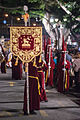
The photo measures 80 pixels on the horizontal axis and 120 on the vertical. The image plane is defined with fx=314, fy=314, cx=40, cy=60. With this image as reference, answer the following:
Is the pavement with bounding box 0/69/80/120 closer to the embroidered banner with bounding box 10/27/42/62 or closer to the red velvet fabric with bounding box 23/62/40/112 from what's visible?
the red velvet fabric with bounding box 23/62/40/112

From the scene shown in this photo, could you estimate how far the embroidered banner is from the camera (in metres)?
9.66

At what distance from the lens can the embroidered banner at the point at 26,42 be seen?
9.66 meters

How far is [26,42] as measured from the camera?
9.70 meters

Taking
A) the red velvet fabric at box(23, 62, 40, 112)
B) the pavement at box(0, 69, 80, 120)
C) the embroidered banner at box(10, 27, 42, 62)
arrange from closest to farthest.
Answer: the pavement at box(0, 69, 80, 120) → the embroidered banner at box(10, 27, 42, 62) → the red velvet fabric at box(23, 62, 40, 112)

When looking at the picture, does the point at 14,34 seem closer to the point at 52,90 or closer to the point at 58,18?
the point at 52,90

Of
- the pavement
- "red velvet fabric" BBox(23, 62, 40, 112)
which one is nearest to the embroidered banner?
"red velvet fabric" BBox(23, 62, 40, 112)

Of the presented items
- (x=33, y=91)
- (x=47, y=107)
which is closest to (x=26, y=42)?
(x=33, y=91)

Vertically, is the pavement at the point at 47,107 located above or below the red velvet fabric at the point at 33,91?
below

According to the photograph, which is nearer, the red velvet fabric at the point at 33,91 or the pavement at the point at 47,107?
the pavement at the point at 47,107

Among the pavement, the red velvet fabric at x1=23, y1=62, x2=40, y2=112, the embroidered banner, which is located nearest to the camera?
the pavement

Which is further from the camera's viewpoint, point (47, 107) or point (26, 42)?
point (47, 107)

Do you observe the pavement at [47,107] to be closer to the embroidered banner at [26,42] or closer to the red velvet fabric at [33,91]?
the red velvet fabric at [33,91]

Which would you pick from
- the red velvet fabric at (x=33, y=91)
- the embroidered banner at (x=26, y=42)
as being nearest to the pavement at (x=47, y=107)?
the red velvet fabric at (x=33, y=91)

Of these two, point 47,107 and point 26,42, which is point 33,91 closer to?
point 47,107
